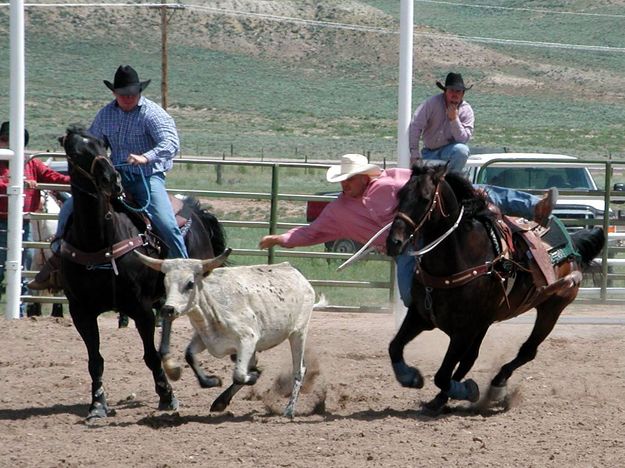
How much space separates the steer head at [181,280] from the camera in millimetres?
7629

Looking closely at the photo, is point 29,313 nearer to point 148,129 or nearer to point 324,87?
point 148,129

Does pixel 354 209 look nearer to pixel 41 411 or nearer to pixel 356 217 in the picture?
pixel 356 217

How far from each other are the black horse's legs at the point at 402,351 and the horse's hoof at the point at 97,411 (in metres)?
1.90

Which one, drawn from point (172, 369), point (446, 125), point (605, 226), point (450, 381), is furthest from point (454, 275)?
point (605, 226)

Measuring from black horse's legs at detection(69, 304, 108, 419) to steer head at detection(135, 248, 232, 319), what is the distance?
820 millimetres

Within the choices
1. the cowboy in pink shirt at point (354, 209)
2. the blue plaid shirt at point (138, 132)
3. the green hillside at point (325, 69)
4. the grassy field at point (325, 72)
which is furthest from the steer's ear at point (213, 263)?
the green hillside at point (325, 69)

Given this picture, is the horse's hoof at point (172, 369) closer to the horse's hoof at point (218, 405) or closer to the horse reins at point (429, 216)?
the horse's hoof at point (218, 405)

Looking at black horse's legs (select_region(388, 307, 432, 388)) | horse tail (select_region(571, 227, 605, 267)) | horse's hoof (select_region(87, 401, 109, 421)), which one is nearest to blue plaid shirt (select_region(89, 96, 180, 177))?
horse's hoof (select_region(87, 401, 109, 421))

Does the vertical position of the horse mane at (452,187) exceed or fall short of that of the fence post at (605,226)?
it exceeds it

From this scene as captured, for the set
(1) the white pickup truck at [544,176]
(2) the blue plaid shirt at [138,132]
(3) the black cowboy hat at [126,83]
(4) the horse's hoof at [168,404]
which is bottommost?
(4) the horse's hoof at [168,404]

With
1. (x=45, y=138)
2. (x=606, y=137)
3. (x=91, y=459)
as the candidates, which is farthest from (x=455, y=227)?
(x=606, y=137)

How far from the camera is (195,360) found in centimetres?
831

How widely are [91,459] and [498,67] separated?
2993 inches

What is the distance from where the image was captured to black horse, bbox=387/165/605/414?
8.22 meters
